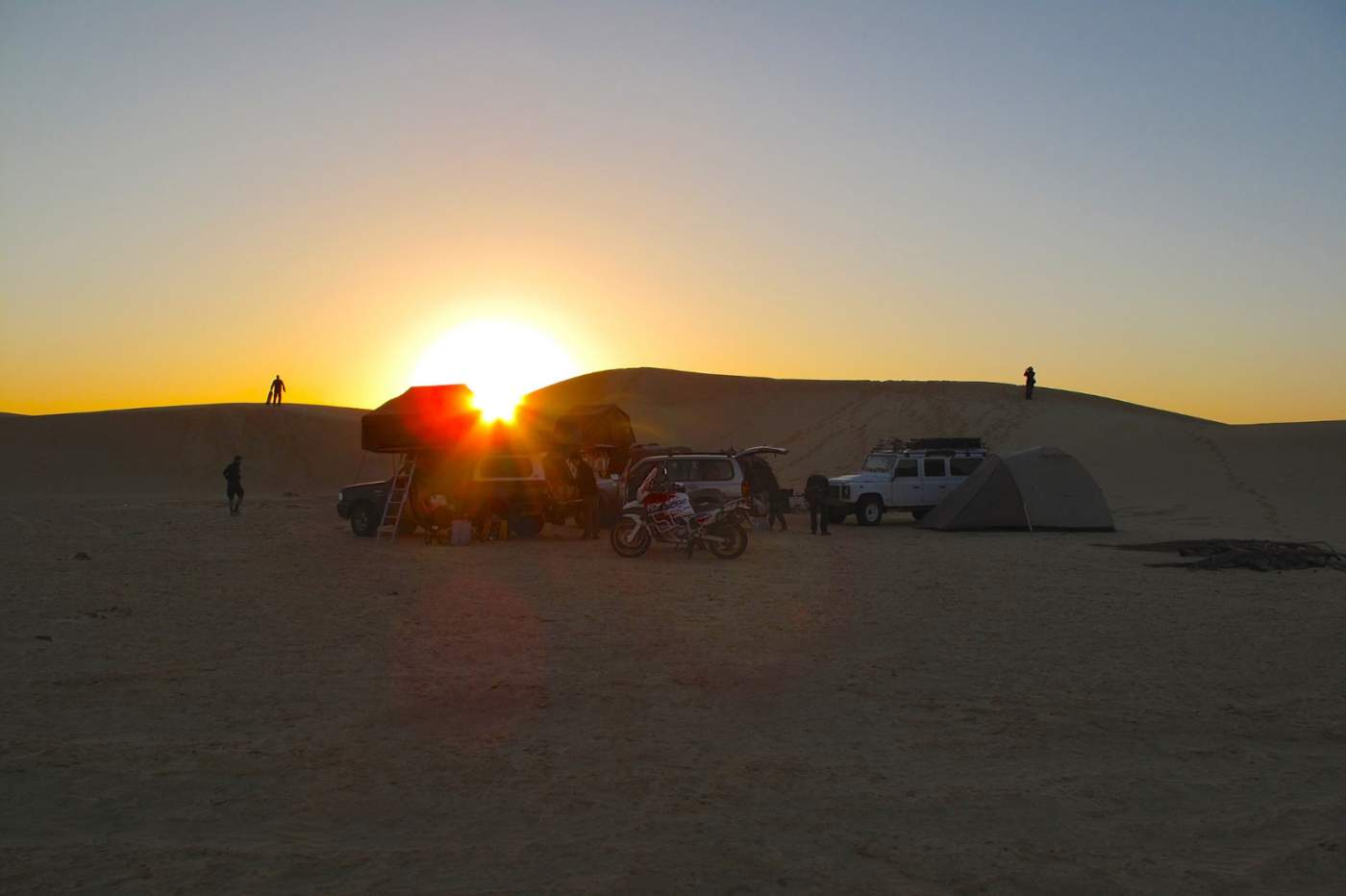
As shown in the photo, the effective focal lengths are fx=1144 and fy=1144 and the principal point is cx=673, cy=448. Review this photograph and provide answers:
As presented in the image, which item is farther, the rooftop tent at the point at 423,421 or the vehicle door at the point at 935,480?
the vehicle door at the point at 935,480

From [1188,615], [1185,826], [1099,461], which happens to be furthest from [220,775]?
[1099,461]

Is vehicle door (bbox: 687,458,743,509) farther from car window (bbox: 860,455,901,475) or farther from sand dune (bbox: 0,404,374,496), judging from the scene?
sand dune (bbox: 0,404,374,496)

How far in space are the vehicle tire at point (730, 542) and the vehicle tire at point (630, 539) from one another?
41.6 inches

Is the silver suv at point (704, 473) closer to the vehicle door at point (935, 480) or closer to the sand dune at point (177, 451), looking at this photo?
the vehicle door at point (935, 480)

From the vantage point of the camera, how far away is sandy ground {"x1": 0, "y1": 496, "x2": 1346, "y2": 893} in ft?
15.8

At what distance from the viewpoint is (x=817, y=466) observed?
4994cm

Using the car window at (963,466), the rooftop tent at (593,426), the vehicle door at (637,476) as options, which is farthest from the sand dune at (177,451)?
the car window at (963,466)

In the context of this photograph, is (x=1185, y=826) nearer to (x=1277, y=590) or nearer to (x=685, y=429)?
(x=1277, y=590)

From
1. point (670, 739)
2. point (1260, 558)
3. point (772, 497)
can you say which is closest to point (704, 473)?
point (772, 497)

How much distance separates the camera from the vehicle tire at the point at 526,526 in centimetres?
2252

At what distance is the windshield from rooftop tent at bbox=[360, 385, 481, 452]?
1020cm

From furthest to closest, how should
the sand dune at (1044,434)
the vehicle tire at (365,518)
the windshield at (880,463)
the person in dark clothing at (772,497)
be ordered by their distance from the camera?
the sand dune at (1044,434)
the windshield at (880,463)
the person in dark clothing at (772,497)
the vehicle tire at (365,518)

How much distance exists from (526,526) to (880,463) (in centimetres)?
930

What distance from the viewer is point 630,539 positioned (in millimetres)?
18406
